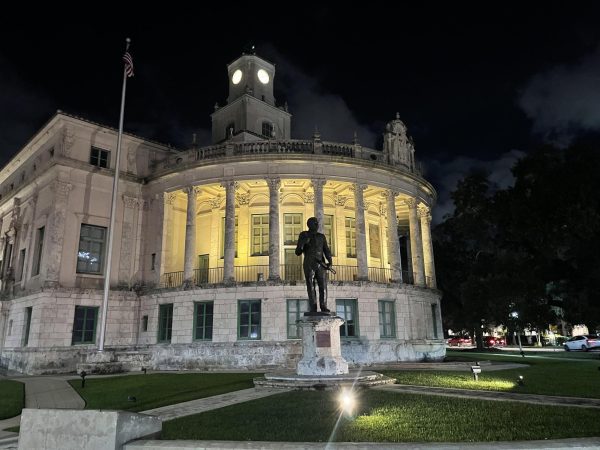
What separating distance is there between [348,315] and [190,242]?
1013 centimetres

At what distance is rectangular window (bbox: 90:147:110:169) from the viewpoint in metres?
29.5

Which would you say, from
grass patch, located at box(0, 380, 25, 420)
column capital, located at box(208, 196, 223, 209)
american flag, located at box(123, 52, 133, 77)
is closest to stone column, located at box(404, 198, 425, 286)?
column capital, located at box(208, 196, 223, 209)

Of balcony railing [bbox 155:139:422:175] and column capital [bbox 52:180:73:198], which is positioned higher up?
balcony railing [bbox 155:139:422:175]

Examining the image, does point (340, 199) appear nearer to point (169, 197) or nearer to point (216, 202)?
point (216, 202)

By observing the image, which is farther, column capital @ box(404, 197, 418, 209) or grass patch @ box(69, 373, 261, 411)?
column capital @ box(404, 197, 418, 209)

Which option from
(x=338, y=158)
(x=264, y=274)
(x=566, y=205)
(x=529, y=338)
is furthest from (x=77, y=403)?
(x=529, y=338)

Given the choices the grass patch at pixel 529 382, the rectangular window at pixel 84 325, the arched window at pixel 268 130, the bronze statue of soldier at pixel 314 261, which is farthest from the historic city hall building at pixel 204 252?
the bronze statue of soldier at pixel 314 261

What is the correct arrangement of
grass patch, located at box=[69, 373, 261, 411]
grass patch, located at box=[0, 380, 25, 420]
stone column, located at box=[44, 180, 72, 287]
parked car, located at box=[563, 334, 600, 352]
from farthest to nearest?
parked car, located at box=[563, 334, 600, 352] → stone column, located at box=[44, 180, 72, 287] → grass patch, located at box=[69, 373, 261, 411] → grass patch, located at box=[0, 380, 25, 420]

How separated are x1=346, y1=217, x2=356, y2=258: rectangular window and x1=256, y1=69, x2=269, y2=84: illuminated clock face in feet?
47.9

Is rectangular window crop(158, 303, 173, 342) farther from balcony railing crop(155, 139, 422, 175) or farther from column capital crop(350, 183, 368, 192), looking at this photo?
column capital crop(350, 183, 368, 192)

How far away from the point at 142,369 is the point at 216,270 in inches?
318

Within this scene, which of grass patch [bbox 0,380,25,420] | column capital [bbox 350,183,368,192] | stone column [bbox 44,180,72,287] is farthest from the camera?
column capital [bbox 350,183,368,192]

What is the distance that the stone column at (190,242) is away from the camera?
27.0m

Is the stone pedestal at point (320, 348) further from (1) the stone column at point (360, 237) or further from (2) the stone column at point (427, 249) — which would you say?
(2) the stone column at point (427, 249)
